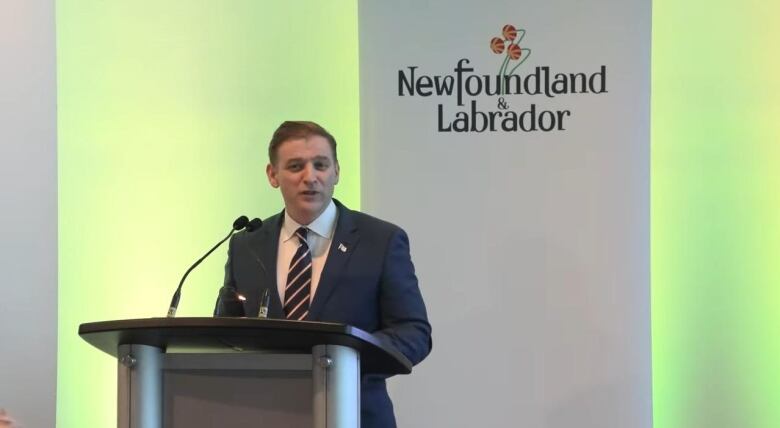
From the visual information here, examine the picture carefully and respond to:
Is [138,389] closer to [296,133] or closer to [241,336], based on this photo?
[241,336]

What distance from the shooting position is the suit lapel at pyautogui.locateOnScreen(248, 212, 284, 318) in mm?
2260

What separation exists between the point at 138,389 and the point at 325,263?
0.63 meters

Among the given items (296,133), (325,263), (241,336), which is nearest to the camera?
(241,336)

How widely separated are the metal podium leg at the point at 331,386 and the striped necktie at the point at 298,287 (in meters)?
0.56

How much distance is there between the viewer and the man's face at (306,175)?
2.31 m

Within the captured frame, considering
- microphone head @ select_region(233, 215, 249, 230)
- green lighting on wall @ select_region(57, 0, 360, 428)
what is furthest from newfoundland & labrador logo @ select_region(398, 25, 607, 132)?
microphone head @ select_region(233, 215, 249, 230)

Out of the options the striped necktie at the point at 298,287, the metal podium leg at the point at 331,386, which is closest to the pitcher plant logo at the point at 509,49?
the striped necktie at the point at 298,287

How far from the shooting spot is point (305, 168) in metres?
2.33

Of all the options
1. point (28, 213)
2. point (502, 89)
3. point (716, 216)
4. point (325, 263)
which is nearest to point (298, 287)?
A: point (325, 263)

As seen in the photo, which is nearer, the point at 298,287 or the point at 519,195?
the point at 298,287

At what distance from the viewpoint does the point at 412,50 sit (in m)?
3.53

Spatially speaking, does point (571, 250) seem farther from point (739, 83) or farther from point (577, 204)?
point (739, 83)

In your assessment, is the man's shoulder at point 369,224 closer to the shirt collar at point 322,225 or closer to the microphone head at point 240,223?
the shirt collar at point 322,225

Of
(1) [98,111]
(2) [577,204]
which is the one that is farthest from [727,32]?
(1) [98,111]
